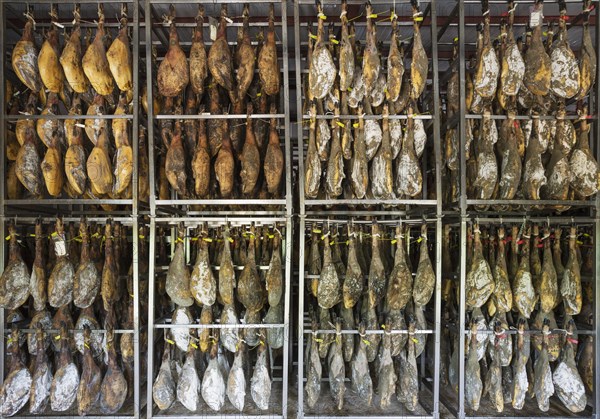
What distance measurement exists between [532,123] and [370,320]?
2896 mm

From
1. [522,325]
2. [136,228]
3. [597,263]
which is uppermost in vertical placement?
[136,228]

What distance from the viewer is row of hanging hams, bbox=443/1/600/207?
4.52m

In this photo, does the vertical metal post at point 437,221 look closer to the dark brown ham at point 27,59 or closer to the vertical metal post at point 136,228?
the vertical metal post at point 136,228

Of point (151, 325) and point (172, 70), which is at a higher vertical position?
point (172, 70)

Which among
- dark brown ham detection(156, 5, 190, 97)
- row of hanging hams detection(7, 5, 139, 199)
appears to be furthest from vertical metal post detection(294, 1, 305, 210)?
row of hanging hams detection(7, 5, 139, 199)

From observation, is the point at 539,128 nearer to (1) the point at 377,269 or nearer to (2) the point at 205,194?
Answer: (1) the point at 377,269

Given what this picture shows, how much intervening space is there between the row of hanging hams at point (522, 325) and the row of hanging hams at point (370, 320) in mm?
539

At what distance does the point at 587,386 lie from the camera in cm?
499

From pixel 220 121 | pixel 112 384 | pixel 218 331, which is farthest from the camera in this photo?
pixel 220 121

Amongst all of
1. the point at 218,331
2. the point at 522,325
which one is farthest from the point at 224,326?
the point at 522,325

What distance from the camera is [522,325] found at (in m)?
4.50

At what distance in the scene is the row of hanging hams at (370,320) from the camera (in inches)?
181

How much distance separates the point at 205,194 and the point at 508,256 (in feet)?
12.3

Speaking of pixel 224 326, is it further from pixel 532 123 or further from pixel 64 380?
pixel 532 123
